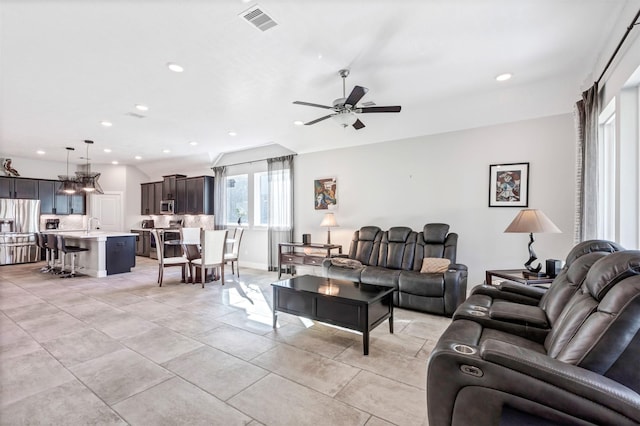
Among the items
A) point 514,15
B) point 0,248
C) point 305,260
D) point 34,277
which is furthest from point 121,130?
point 514,15

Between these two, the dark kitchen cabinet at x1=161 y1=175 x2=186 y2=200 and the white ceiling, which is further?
the dark kitchen cabinet at x1=161 y1=175 x2=186 y2=200

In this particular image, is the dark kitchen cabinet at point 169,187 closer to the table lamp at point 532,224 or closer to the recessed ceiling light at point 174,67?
the recessed ceiling light at point 174,67

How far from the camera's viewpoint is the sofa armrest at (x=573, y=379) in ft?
3.80

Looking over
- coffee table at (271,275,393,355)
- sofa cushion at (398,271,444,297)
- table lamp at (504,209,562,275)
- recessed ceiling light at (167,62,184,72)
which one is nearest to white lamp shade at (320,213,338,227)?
sofa cushion at (398,271,444,297)

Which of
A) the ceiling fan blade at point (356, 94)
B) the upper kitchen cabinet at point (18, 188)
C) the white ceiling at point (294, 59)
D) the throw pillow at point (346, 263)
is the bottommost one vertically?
the throw pillow at point (346, 263)

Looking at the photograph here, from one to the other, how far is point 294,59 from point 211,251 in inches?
154

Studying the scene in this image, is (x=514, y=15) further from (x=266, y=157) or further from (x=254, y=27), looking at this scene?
(x=266, y=157)

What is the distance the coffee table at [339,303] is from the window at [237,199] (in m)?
4.67

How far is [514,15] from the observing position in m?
2.43

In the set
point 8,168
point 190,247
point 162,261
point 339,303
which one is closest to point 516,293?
point 339,303

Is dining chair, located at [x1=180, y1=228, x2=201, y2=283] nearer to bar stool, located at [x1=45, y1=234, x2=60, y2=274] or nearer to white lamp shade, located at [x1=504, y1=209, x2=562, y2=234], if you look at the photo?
bar stool, located at [x1=45, y1=234, x2=60, y2=274]

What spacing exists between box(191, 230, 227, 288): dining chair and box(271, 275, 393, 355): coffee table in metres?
2.67

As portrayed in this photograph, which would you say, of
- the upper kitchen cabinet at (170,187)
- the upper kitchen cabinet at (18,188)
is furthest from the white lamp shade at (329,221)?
the upper kitchen cabinet at (18,188)

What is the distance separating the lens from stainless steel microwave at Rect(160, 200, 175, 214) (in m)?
8.96
